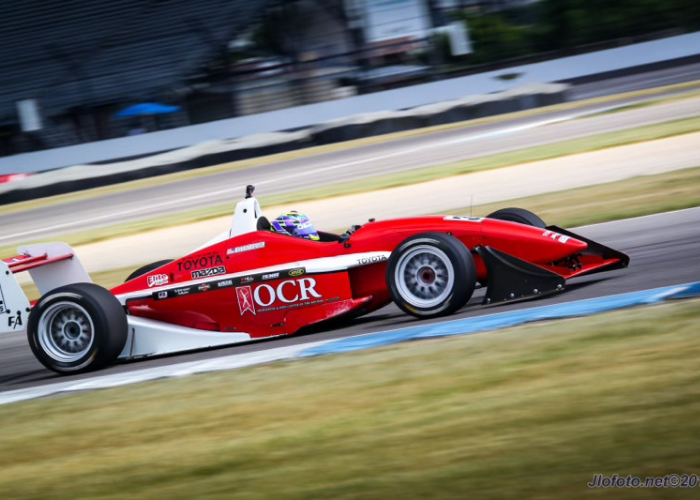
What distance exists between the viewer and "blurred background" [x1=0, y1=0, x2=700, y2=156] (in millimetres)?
26812

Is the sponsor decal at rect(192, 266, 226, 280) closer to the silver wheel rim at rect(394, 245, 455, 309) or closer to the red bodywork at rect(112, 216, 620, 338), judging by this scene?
the red bodywork at rect(112, 216, 620, 338)

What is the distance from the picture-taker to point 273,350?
7.19m

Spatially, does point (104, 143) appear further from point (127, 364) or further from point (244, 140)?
point (127, 364)

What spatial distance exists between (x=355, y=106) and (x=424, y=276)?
1985 centimetres

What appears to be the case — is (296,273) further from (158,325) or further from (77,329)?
(77,329)

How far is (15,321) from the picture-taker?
7.89 m

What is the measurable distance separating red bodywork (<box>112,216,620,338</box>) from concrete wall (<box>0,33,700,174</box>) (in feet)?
61.0

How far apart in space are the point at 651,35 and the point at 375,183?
A: 12.6 meters

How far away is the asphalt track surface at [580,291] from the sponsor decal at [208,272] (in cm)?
64

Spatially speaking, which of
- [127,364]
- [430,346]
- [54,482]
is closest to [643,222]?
[430,346]

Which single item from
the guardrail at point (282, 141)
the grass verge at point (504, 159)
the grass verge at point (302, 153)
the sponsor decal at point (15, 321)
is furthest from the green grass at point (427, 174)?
the sponsor decal at point (15, 321)

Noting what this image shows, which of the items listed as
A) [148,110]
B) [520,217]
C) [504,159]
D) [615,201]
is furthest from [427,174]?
[148,110]

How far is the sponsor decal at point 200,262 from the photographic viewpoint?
7.65 meters

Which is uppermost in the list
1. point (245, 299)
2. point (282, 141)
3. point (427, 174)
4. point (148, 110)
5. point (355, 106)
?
point (148, 110)
